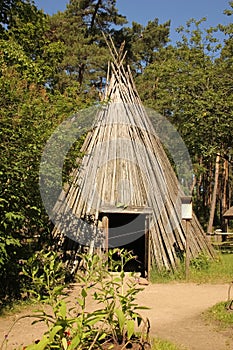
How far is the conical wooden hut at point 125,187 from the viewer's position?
400 inches

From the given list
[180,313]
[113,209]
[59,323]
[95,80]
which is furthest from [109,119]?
[95,80]

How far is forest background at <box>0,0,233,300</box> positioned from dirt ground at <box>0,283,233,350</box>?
1.33 metres

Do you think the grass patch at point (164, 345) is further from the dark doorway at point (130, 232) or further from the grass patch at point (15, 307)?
the dark doorway at point (130, 232)

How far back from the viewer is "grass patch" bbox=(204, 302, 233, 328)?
20.2 feet

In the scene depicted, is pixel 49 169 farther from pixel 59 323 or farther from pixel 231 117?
pixel 231 117

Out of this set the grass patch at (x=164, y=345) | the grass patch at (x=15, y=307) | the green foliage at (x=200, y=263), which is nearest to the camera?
the grass patch at (x=164, y=345)

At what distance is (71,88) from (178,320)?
26.7ft

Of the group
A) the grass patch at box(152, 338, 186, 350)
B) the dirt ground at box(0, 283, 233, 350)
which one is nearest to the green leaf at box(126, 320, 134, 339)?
the grass patch at box(152, 338, 186, 350)

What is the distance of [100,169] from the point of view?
11102 millimetres

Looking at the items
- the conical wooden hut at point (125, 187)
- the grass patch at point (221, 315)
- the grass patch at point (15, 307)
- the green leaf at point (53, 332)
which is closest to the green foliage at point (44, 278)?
the grass patch at point (15, 307)

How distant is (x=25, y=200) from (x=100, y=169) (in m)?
4.13

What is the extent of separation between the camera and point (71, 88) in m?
12.6

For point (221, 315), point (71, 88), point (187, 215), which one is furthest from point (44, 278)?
point (71, 88)

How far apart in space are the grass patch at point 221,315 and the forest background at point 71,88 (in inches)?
134
